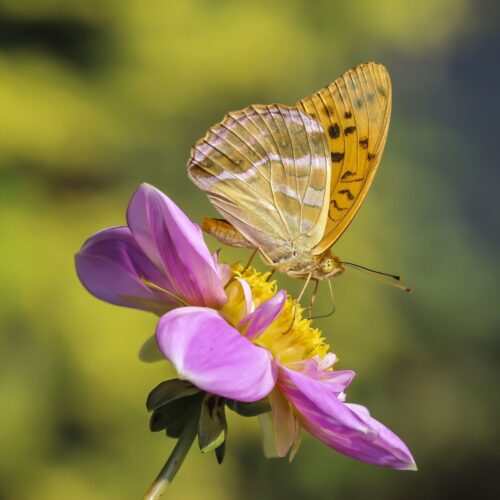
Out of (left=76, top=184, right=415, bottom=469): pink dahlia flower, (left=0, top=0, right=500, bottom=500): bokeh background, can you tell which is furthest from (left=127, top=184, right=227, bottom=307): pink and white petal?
(left=0, top=0, right=500, bottom=500): bokeh background

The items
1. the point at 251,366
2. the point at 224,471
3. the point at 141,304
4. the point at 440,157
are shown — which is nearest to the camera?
the point at 251,366

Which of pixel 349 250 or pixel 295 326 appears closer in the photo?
pixel 295 326

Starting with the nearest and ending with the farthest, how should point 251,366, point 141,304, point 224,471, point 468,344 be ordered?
point 251,366
point 141,304
point 224,471
point 468,344

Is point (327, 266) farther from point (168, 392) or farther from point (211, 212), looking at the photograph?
point (211, 212)

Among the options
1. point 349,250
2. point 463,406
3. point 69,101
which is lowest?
point 463,406

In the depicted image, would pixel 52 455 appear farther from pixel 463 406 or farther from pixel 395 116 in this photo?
Answer: pixel 395 116

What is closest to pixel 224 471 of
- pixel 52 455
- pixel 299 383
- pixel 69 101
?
pixel 52 455

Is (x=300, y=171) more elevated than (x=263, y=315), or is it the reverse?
(x=300, y=171)

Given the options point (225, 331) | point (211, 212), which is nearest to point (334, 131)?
point (225, 331)
